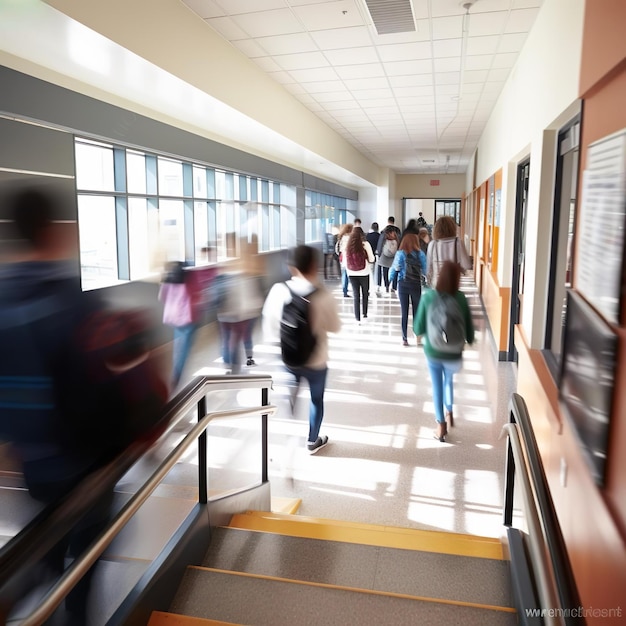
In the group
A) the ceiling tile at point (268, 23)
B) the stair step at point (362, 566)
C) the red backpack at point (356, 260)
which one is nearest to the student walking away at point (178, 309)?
the ceiling tile at point (268, 23)

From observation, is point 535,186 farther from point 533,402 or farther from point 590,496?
point 590,496

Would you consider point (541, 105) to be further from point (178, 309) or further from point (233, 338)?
point (233, 338)

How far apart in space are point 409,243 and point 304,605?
5.95 meters

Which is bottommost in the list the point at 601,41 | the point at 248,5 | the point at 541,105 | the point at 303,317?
the point at 303,317

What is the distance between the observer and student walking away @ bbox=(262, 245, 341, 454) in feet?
14.0

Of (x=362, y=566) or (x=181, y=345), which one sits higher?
(x=181, y=345)

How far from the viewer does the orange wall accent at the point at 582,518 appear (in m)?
1.83

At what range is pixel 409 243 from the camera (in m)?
7.80

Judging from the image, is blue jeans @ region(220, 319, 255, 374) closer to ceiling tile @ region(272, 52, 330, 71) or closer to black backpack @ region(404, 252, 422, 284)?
black backpack @ region(404, 252, 422, 284)

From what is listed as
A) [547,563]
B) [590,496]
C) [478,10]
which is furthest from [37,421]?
[478,10]

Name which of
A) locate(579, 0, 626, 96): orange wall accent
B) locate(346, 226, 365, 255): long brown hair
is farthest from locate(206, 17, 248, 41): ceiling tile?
locate(346, 226, 365, 255): long brown hair

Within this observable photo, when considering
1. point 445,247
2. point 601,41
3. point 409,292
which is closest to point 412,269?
point 409,292

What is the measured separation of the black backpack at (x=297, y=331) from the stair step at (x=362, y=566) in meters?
1.54

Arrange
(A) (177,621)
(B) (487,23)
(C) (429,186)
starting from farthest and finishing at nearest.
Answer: (C) (429,186), (B) (487,23), (A) (177,621)
